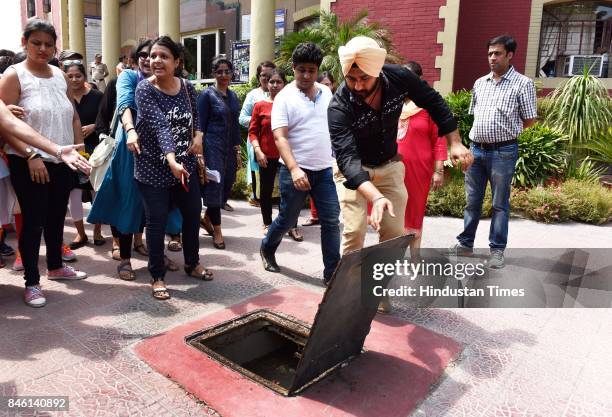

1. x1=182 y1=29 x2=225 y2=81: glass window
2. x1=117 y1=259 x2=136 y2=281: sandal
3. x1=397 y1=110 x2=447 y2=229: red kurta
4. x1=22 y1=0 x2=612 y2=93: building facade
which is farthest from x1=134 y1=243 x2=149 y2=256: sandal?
x1=182 y1=29 x2=225 y2=81: glass window

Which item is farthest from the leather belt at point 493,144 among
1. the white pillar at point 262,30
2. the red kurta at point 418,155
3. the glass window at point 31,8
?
the glass window at point 31,8

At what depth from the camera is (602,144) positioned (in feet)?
26.6

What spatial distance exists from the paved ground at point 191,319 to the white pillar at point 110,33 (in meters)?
15.3

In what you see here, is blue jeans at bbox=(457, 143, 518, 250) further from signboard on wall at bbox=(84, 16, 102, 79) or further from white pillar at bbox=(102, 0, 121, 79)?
signboard on wall at bbox=(84, 16, 102, 79)

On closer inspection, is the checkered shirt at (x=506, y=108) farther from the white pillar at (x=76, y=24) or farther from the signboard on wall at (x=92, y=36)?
the signboard on wall at (x=92, y=36)

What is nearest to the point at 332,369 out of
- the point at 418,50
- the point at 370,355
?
the point at 370,355

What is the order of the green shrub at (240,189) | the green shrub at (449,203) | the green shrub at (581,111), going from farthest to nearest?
the green shrub at (581,111) < the green shrub at (240,189) < the green shrub at (449,203)

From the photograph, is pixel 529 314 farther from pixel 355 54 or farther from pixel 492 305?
pixel 355 54

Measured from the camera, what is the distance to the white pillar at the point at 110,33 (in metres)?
17.5

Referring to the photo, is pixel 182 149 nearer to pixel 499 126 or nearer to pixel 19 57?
pixel 19 57

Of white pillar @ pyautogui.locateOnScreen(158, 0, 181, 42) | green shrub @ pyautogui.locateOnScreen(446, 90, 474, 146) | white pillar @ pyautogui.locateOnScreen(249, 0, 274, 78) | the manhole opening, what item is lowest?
the manhole opening

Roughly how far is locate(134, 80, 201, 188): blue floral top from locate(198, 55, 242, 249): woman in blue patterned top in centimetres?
113

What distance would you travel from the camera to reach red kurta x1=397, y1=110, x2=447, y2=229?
13.7 ft

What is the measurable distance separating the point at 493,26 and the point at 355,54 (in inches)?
398
